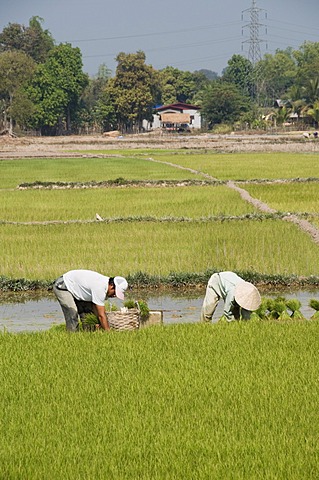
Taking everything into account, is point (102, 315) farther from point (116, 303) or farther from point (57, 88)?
point (57, 88)

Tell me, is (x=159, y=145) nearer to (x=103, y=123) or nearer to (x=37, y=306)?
(x=103, y=123)

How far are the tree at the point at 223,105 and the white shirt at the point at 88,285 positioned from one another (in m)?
60.4

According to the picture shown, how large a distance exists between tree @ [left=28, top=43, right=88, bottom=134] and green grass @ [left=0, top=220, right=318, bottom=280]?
48.9 metres

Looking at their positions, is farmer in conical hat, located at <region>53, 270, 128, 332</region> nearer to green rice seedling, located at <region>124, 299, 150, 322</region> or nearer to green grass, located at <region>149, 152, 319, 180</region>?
green rice seedling, located at <region>124, 299, 150, 322</region>

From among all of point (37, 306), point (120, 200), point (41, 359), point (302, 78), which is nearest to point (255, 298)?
point (41, 359)

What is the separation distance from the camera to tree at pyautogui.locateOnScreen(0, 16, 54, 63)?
79.9 m

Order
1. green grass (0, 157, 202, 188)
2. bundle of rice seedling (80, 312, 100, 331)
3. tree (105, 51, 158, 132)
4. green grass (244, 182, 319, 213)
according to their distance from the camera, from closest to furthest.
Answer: bundle of rice seedling (80, 312, 100, 331), green grass (244, 182, 319, 213), green grass (0, 157, 202, 188), tree (105, 51, 158, 132)

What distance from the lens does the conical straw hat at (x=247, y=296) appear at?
700cm

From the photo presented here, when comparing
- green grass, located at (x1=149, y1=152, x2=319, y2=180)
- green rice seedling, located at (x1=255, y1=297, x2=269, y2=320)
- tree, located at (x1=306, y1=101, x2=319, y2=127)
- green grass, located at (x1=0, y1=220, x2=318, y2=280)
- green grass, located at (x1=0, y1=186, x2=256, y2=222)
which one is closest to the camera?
green rice seedling, located at (x1=255, y1=297, x2=269, y2=320)

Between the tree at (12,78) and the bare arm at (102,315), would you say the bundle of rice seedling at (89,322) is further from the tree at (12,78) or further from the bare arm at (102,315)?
the tree at (12,78)

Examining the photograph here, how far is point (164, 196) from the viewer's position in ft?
63.9

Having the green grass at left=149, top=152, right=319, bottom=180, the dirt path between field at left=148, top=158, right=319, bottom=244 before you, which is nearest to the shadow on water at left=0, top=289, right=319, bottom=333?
the dirt path between field at left=148, top=158, right=319, bottom=244

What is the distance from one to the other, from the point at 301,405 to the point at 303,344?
1.44 metres

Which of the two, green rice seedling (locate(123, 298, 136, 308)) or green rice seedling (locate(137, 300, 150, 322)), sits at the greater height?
green rice seedling (locate(123, 298, 136, 308))
